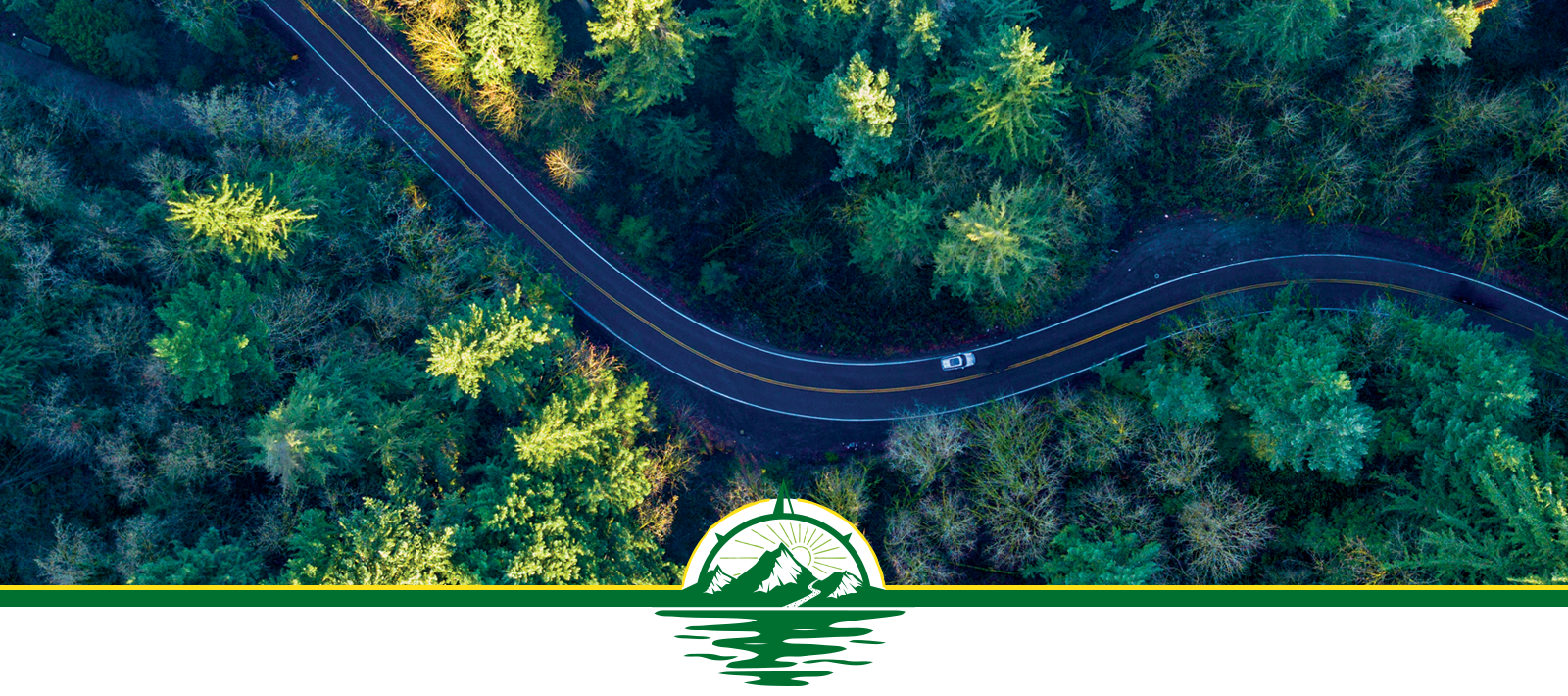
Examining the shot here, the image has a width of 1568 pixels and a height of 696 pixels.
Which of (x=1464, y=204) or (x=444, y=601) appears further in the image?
(x=1464, y=204)

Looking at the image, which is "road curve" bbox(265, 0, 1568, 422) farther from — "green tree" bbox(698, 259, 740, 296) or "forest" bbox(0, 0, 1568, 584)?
"green tree" bbox(698, 259, 740, 296)

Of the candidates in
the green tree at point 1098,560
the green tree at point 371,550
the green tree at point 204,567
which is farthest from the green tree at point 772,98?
the green tree at point 204,567

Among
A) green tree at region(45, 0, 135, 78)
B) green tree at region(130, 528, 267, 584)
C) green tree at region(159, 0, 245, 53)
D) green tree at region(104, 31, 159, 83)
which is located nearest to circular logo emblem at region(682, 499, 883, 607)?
green tree at region(130, 528, 267, 584)

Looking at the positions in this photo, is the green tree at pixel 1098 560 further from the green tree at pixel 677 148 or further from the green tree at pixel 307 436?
the green tree at pixel 307 436

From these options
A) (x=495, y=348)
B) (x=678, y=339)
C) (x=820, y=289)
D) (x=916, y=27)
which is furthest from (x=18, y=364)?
(x=916, y=27)

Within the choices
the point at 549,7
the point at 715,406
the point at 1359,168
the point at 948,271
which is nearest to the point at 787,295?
the point at 715,406

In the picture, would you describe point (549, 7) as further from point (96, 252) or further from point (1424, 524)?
point (1424, 524)
